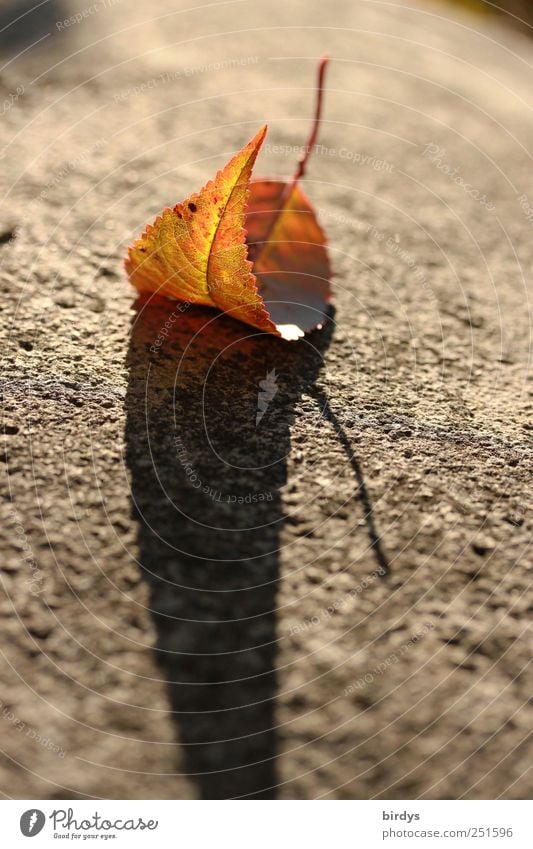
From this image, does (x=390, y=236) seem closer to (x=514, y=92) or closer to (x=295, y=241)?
(x=295, y=241)

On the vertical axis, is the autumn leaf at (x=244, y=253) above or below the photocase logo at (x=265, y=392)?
above

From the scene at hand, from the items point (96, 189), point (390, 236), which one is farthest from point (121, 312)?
point (390, 236)

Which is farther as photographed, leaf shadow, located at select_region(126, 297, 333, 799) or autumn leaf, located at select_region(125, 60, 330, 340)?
autumn leaf, located at select_region(125, 60, 330, 340)
